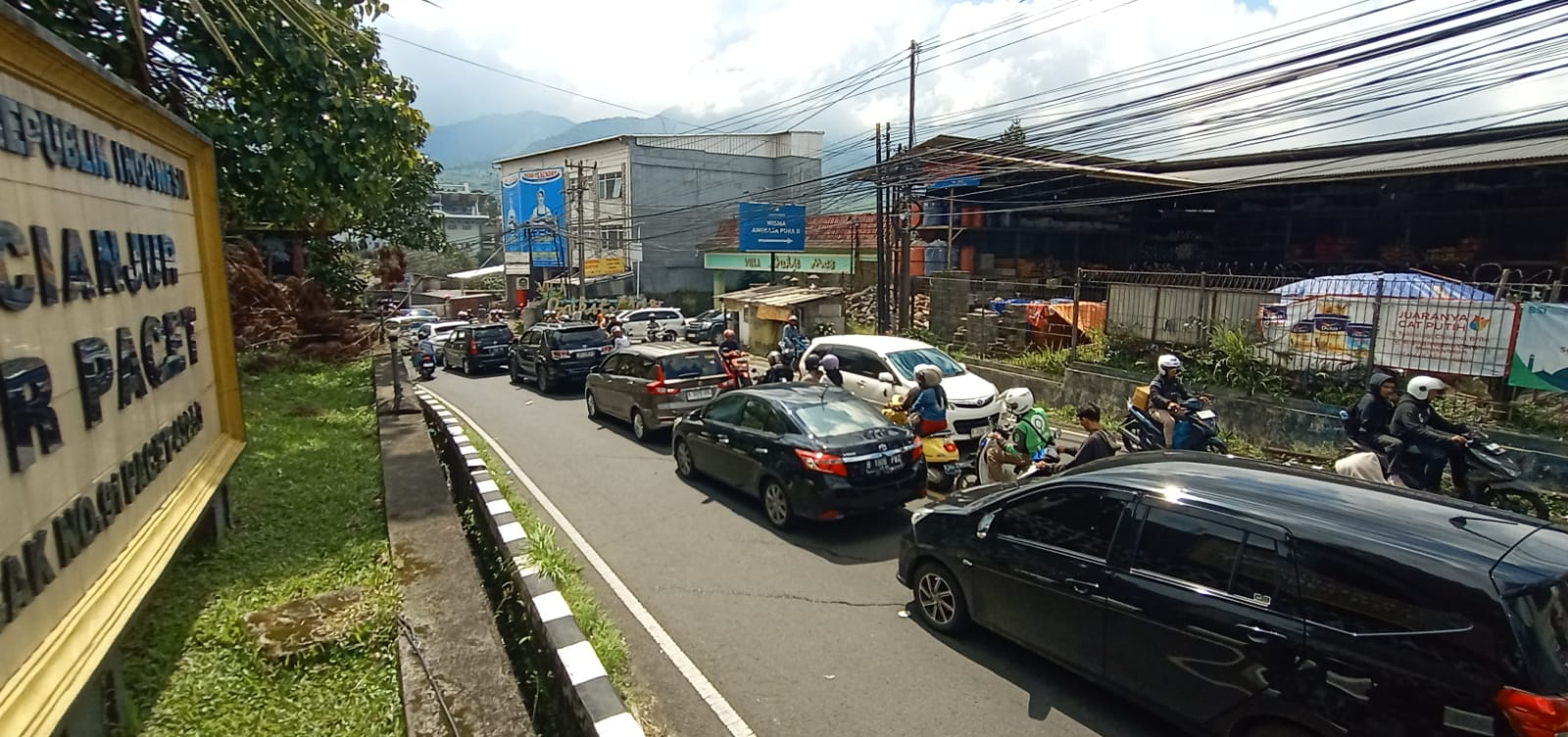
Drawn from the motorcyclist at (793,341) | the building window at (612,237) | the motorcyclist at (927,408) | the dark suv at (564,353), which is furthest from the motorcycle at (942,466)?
the building window at (612,237)

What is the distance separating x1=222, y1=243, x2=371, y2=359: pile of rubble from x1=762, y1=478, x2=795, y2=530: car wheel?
11.9 metres

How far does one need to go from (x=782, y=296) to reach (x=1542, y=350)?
1786cm

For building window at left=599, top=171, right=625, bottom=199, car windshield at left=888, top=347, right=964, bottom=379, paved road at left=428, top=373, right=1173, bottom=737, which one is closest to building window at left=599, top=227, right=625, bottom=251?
building window at left=599, top=171, right=625, bottom=199

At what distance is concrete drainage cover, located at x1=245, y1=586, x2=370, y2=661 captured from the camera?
14.3ft

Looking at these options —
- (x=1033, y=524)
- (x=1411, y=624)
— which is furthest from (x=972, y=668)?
(x=1411, y=624)

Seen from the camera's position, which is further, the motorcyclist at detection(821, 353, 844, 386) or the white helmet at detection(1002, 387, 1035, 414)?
the motorcyclist at detection(821, 353, 844, 386)

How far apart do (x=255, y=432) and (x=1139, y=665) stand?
9557 mm

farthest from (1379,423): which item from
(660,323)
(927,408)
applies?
(660,323)

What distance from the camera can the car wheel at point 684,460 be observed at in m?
9.78

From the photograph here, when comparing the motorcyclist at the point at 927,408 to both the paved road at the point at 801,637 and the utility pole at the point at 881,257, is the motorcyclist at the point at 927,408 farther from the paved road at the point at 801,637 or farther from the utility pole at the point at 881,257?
the utility pole at the point at 881,257

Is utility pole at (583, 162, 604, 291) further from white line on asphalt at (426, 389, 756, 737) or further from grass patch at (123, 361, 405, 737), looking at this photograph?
grass patch at (123, 361, 405, 737)

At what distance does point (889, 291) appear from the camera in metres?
24.3

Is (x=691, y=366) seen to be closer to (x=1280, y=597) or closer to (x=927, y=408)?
(x=927, y=408)

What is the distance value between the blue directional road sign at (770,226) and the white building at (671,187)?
48.3 ft
